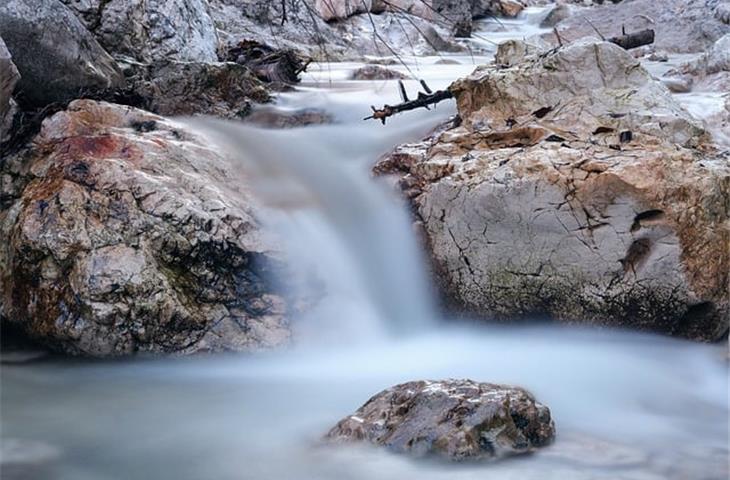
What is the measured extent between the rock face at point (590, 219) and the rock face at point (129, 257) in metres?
1.21

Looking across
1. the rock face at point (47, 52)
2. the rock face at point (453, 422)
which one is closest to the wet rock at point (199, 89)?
the rock face at point (47, 52)

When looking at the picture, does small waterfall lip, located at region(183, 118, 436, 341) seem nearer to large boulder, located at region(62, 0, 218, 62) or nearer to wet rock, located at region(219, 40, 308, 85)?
large boulder, located at region(62, 0, 218, 62)

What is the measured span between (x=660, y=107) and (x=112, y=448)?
3936 mm

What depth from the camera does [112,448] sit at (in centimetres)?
337

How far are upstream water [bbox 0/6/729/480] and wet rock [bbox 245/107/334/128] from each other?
0.62 metres

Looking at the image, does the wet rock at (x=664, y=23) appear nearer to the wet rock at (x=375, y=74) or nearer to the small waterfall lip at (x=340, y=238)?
the wet rock at (x=375, y=74)

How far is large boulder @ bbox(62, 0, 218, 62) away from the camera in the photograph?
759cm

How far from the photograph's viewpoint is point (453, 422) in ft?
10.1

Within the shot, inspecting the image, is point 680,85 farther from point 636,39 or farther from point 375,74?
point 375,74

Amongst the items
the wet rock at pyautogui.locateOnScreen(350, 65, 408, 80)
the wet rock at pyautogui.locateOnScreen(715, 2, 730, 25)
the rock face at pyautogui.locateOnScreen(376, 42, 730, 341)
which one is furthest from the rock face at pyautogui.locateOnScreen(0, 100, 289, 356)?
the wet rock at pyautogui.locateOnScreen(715, 2, 730, 25)

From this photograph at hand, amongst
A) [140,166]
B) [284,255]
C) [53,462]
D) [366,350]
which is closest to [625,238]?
[366,350]

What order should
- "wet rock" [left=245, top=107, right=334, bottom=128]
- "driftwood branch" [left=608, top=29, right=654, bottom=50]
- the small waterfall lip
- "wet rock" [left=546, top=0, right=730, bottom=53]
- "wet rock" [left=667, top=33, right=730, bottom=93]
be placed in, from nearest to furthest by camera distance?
the small waterfall lip < "wet rock" [left=245, top=107, right=334, bottom=128] < "wet rock" [left=667, top=33, right=730, bottom=93] < "driftwood branch" [left=608, top=29, right=654, bottom=50] < "wet rock" [left=546, top=0, right=730, bottom=53]

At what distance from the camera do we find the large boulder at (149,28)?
24.9ft

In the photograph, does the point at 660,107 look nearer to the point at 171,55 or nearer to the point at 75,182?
the point at 75,182
